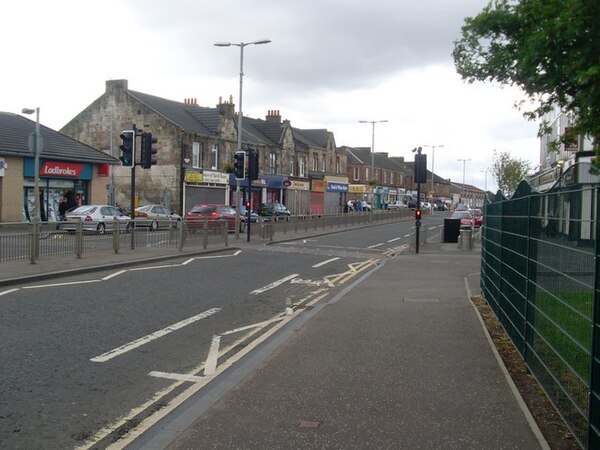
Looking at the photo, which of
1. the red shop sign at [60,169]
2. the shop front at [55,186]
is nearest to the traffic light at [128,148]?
the shop front at [55,186]

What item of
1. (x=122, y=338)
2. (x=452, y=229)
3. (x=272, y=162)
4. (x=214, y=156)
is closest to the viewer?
(x=122, y=338)

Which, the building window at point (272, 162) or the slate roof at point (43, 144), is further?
the building window at point (272, 162)

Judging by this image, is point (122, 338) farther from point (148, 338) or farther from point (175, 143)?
point (175, 143)

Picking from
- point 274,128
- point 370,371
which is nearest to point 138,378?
point 370,371

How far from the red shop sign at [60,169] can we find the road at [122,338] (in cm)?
2176

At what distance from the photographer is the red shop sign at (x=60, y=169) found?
3566cm

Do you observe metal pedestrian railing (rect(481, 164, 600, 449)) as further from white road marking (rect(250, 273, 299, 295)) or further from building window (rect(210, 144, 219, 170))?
building window (rect(210, 144, 219, 170))

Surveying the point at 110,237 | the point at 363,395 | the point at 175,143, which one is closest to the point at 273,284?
the point at 110,237

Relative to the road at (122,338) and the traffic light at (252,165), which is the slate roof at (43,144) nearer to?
the traffic light at (252,165)

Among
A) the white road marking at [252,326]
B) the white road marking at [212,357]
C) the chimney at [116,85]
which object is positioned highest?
the chimney at [116,85]

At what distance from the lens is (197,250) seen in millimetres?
21734

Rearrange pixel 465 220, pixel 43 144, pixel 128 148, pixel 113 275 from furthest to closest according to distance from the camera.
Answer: pixel 465 220, pixel 43 144, pixel 128 148, pixel 113 275

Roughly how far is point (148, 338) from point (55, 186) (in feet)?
103

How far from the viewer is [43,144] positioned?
117ft
